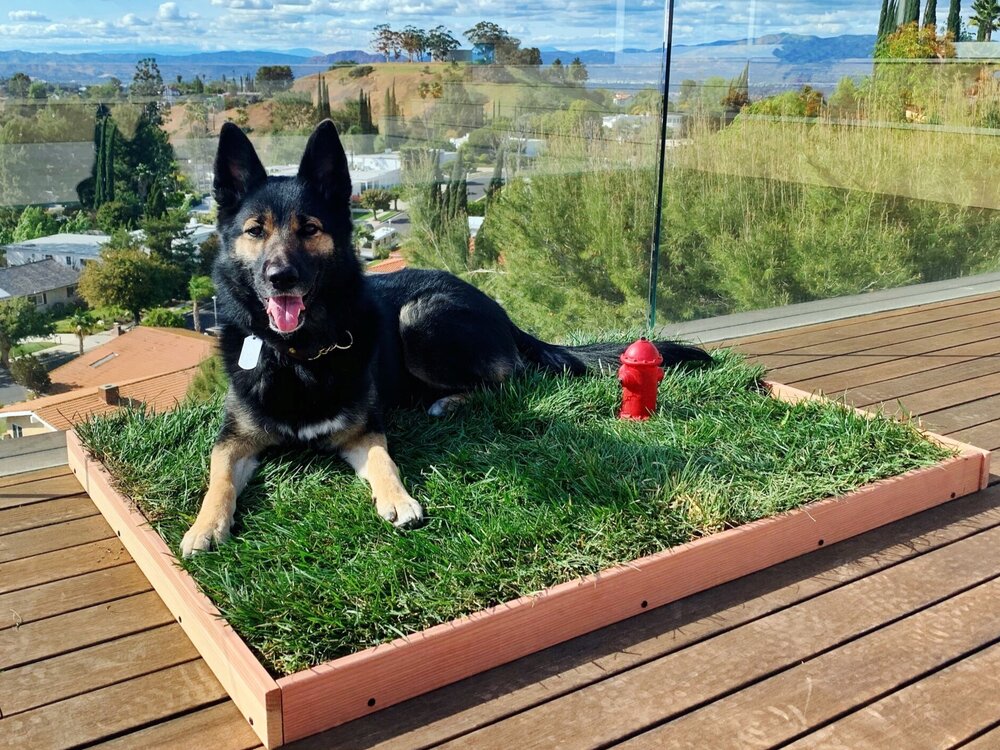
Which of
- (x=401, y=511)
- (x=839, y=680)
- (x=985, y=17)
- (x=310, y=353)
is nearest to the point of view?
(x=839, y=680)

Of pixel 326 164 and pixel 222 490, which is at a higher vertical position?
pixel 326 164

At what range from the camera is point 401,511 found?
8.38 feet

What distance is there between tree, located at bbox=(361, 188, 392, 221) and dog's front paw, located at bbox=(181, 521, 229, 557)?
1385mm

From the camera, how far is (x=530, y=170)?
403 centimetres

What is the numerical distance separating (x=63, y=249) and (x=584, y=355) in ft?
6.92

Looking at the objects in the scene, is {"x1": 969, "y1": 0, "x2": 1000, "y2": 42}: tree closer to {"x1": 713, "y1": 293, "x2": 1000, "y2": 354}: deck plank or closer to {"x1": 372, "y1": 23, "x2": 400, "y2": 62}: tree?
{"x1": 713, "y1": 293, "x2": 1000, "y2": 354}: deck plank

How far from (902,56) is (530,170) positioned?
8.86ft

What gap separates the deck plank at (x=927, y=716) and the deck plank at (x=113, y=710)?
4.44ft

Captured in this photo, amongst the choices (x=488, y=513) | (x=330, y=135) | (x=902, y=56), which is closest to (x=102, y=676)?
(x=488, y=513)

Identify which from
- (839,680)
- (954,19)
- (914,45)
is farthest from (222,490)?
(954,19)

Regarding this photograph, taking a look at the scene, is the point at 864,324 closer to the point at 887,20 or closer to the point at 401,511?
the point at 887,20

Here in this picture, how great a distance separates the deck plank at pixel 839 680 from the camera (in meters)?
1.92

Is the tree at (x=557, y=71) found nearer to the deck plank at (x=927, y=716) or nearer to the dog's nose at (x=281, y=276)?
the dog's nose at (x=281, y=276)

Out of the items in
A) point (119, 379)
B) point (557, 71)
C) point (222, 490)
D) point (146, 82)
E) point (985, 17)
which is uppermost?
point (985, 17)
